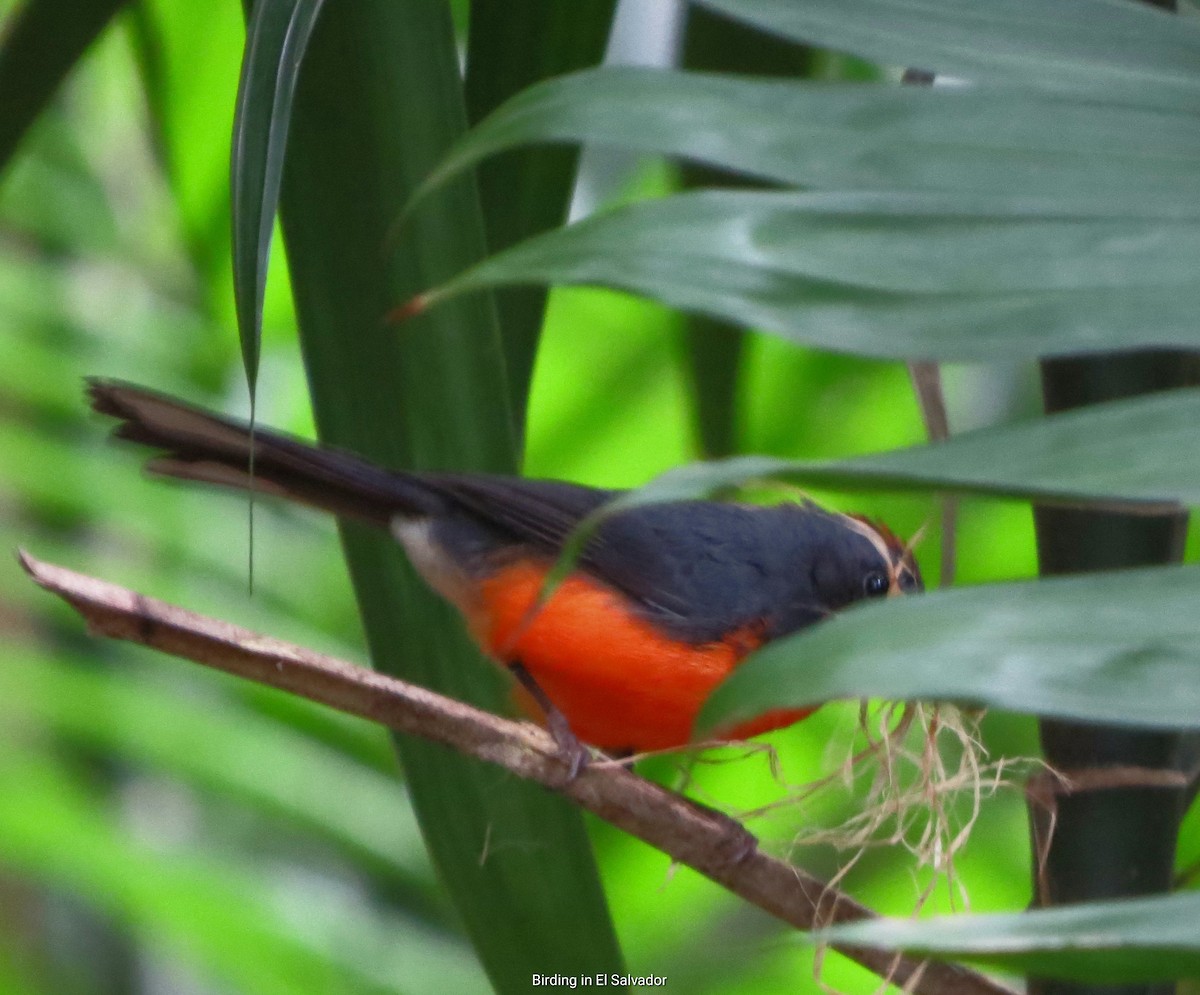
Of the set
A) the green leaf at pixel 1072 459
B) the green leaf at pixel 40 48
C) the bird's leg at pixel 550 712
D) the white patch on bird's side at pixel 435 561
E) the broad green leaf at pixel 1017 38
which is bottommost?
the bird's leg at pixel 550 712

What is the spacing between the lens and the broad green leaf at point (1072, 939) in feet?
1.08

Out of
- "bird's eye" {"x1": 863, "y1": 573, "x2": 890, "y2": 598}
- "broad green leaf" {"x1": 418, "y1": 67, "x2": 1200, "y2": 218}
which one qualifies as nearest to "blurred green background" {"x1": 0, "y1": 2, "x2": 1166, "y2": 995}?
"bird's eye" {"x1": 863, "y1": 573, "x2": 890, "y2": 598}

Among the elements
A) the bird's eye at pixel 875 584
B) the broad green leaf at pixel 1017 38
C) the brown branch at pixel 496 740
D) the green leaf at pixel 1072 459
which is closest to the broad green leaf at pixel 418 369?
the brown branch at pixel 496 740

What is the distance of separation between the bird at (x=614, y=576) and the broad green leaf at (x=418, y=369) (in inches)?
15.0

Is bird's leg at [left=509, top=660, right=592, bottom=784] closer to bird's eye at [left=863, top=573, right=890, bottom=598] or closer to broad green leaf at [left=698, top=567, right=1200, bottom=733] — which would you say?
bird's eye at [left=863, top=573, right=890, bottom=598]

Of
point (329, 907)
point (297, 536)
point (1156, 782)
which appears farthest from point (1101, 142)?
point (297, 536)

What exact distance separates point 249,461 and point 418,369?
0.29 meters

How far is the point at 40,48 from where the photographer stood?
3.10 feet

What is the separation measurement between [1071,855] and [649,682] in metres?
0.70

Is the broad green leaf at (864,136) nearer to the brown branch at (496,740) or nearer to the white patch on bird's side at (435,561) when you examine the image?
the brown branch at (496,740)

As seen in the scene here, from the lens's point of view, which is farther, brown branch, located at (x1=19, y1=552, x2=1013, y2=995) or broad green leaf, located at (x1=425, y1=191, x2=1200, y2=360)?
brown branch, located at (x1=19, y1=552, x2=1013, y2=995)

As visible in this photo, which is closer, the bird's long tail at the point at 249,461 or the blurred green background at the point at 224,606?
the bird's long tail at the point at 249,461

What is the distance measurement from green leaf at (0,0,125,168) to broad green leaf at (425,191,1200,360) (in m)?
0.59

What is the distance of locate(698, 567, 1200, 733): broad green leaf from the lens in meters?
0.37
